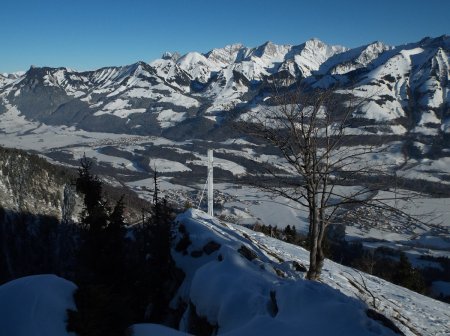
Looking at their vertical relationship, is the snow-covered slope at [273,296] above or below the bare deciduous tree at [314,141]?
below

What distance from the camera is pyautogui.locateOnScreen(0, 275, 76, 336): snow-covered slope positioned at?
8.11 meters

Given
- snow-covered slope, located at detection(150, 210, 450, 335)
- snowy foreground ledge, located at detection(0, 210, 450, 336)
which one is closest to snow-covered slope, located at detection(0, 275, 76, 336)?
snowy foreground ledge, located at detection(0, 210, 450, 336)

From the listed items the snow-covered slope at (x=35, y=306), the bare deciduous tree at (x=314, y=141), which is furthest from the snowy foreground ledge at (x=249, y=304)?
the bare deciduous tree at (x=314, y=141)

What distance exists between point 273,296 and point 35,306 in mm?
5265

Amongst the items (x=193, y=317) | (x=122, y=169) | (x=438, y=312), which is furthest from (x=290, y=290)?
(x=122, y=169)

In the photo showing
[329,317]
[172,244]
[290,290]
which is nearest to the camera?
[329,317]

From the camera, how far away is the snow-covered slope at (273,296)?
680 centimetres

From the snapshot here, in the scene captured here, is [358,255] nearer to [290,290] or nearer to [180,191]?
[290,290]

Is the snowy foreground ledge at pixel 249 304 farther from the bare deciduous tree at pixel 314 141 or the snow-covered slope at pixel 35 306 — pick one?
the bare deciduous tree at pixel 314 141

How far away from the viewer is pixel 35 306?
861cm

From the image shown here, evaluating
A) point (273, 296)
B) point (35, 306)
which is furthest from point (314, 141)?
point (35, 306)

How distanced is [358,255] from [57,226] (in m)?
75.0

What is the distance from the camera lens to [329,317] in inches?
267

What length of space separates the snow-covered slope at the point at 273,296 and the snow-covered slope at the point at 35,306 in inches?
84.3
